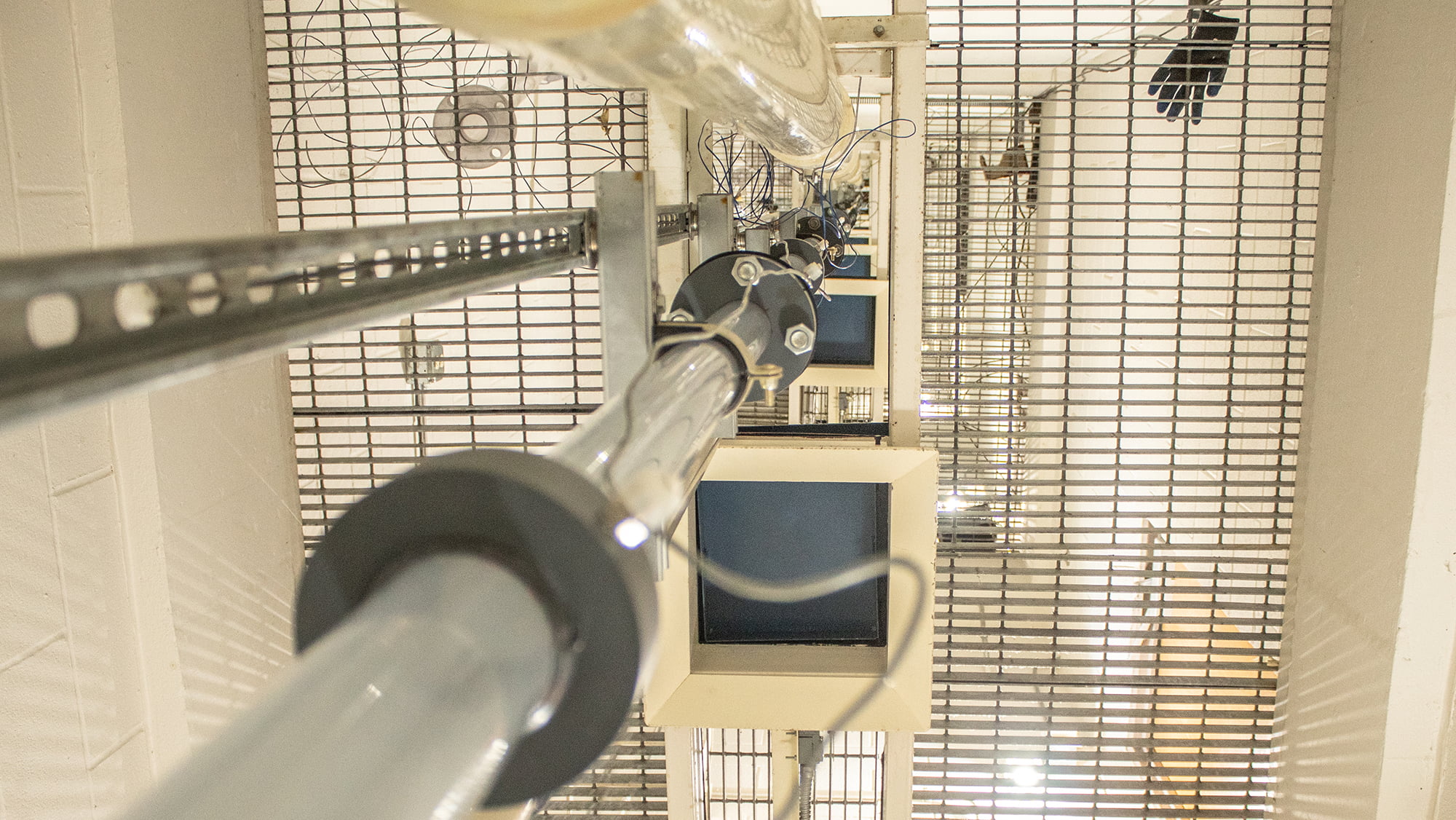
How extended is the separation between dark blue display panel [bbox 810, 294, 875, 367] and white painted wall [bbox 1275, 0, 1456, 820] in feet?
3.71

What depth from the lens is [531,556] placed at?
0.31 meters

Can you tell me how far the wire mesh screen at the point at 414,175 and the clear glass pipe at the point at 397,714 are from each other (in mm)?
1860

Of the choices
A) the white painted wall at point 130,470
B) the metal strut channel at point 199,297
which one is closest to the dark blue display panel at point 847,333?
the white painted wall at point 130,470

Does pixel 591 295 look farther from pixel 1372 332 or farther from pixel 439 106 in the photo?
pixel 1372 332

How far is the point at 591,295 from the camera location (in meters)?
2.22

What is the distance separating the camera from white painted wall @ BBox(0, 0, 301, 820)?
1318mm

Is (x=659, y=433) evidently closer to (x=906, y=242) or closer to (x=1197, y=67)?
(x=906, y=242)

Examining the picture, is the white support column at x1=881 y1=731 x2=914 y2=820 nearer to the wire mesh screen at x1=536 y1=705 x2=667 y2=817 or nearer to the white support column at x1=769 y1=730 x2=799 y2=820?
the white support column at x1=769 y1=730 x2=799 y2=820

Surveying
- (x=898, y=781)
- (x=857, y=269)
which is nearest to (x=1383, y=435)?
(x=898, y=781)

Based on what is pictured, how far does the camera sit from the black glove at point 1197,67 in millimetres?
2014

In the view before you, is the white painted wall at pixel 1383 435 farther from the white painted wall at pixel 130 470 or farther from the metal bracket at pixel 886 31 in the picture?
the white painted wall at pixel 130 470

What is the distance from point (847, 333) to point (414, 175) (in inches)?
51.9

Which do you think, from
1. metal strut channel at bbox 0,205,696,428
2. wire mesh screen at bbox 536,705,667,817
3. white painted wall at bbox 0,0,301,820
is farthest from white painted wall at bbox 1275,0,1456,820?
white painted wall at bbox 0,0,301,820

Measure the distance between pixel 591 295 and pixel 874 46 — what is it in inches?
44.1
